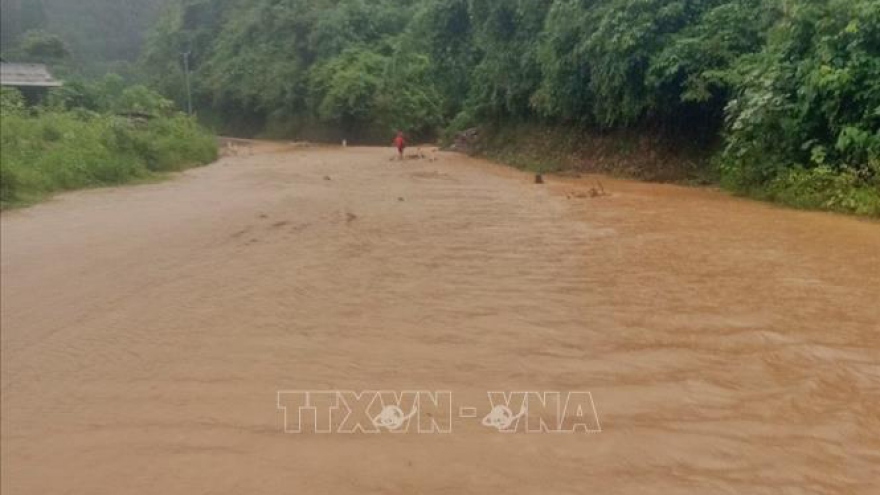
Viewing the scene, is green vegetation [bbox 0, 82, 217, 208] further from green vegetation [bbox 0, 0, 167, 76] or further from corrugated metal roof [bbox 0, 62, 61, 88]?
green vegetation [bbox 0, 0, 167, 76]

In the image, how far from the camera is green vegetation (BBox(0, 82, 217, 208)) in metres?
10.0

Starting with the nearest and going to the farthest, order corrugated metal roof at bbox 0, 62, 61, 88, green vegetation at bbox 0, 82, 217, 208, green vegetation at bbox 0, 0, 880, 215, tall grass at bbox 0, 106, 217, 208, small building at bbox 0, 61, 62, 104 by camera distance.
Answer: tall grass at bbox 0, 106, 217, 208 → green vegetation at bbox 0, 82, 217, 208 → green vegetation at bbox 0, 0, 880, 215 → small building at bbox 0, 61, 62, 104 → corrugated metal roof at bbox 0, 62, 61, 88

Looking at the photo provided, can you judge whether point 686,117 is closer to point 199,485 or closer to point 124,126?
point 124,126

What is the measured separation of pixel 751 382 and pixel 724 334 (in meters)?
0.84

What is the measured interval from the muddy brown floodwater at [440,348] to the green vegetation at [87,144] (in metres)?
1.53

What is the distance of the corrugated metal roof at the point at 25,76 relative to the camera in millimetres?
23875

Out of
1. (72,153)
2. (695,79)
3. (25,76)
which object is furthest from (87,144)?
(25,76)

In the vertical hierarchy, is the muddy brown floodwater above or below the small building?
below

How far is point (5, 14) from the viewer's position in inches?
1380

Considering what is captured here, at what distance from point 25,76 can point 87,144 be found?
1486 cm

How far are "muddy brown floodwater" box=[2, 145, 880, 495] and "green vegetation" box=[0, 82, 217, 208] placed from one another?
153 cm

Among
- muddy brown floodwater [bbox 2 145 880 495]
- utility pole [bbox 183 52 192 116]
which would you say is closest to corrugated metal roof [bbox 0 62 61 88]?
utility pole [bbox 183 52 192 116]

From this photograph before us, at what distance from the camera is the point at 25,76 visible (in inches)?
987

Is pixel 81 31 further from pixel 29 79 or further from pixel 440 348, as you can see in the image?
pixel 440 348
